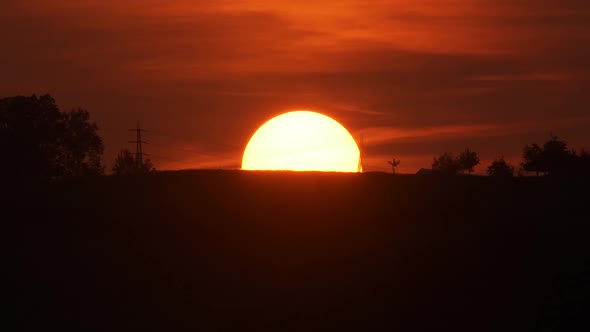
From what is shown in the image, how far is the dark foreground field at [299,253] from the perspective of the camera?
132 feet

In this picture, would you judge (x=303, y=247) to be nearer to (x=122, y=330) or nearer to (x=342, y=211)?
(x=342, y=211)

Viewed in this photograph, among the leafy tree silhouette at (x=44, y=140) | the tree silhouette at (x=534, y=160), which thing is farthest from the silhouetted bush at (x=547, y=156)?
the leafy tree silhouette at (x=44, y=140)

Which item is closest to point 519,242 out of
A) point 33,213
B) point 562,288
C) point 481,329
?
point 562,288

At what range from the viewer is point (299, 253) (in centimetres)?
4562

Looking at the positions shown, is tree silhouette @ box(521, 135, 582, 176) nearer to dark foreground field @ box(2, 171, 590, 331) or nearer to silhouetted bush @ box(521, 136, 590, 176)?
silhouetted bush @ box(521, 136, 590, 176)

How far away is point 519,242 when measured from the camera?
46.7 m

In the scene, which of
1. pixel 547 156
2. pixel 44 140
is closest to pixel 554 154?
pixel 547 156

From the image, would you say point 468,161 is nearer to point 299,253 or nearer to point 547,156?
point 547,156

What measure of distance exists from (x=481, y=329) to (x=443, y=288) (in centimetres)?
340

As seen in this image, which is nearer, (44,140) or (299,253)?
(299,253)

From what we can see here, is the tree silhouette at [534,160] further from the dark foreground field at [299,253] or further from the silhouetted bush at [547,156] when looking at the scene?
the dark foreground field at [299,253]

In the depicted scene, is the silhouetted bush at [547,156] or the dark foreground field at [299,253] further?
the silhouetted bush at [547,156]

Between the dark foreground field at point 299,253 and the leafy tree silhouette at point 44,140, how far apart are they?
3025 cm

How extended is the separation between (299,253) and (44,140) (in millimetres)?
49078
